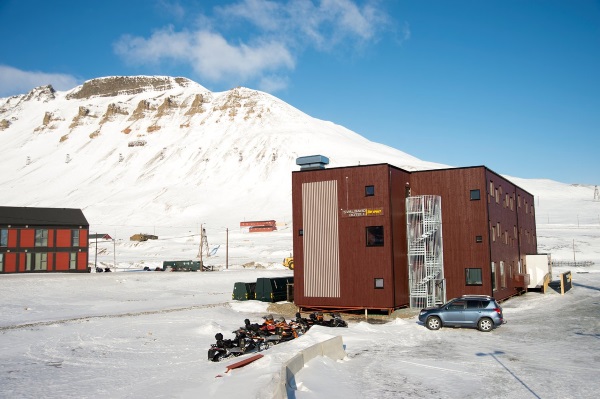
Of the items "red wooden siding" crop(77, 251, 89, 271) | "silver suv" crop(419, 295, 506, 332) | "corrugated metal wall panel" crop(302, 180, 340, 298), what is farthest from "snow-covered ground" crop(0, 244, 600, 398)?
"red wooden siding" crop(77, 251, 89, 271)

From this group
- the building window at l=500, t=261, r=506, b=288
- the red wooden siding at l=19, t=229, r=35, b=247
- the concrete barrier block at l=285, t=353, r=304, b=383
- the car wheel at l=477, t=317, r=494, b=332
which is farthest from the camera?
the red wooden siding at l=19, t=229, r=35, b=247

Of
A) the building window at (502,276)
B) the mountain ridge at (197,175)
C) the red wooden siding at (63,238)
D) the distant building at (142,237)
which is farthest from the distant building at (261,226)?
the building window at (502,276)

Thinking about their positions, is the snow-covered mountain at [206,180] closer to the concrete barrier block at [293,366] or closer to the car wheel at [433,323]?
the car wheel at [433,323]

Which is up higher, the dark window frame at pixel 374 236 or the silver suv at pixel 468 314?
the dark window frame at pixel 374 236

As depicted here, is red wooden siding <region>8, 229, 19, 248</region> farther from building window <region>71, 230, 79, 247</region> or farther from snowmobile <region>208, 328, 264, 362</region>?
snowmobile <region>208, 328, 264, 362</region>

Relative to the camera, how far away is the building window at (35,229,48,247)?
195ft

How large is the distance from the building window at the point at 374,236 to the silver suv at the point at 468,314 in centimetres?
770

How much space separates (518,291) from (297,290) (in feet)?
66.9

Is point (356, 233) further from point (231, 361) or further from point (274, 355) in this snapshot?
point (274, 355)

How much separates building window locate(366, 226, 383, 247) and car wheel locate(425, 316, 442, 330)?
8033 millimetres

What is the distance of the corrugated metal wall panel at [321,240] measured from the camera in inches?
1410

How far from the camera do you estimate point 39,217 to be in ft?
200

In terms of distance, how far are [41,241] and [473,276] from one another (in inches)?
1899

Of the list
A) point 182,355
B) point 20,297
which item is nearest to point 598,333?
point 182,355
